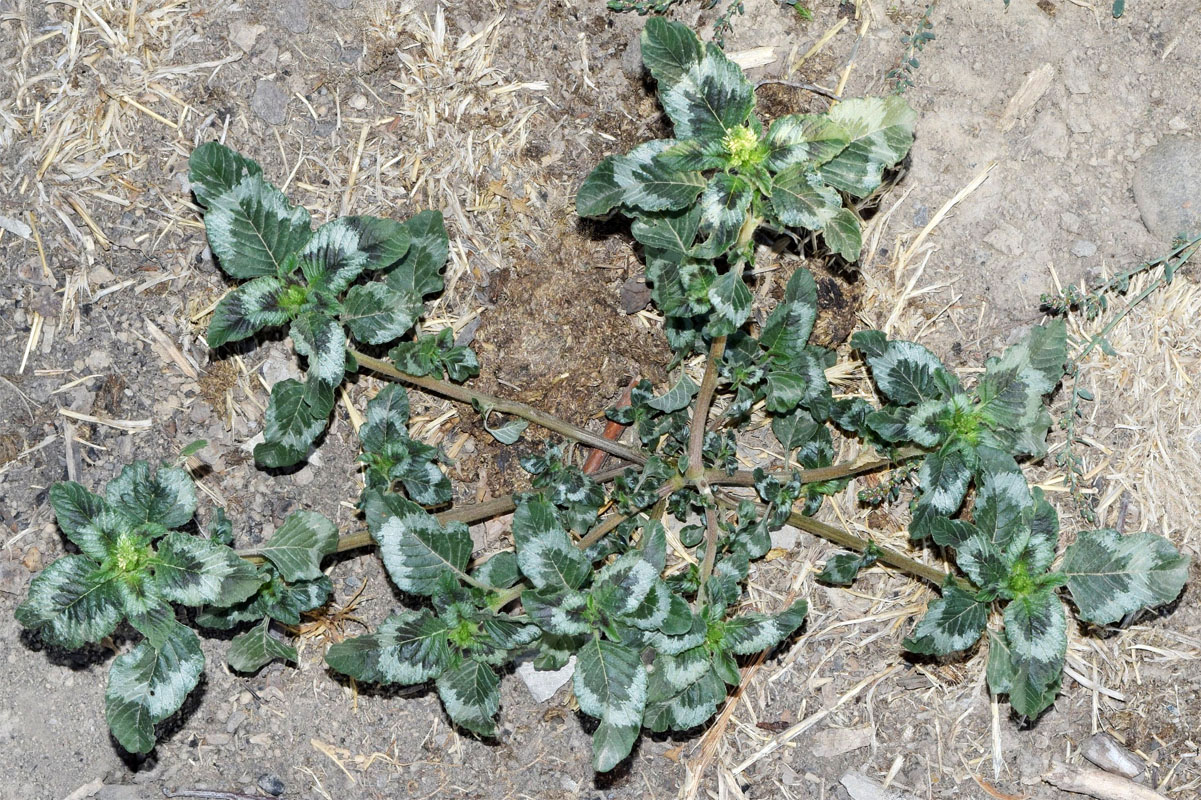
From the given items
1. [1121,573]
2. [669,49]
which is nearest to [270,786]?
[669,49]

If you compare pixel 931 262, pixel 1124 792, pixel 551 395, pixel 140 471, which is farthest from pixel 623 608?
pixel 1124 792

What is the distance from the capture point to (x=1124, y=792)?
144 inches

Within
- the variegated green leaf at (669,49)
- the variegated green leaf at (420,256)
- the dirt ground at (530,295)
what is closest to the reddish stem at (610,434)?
the dirt ground at (530,295)

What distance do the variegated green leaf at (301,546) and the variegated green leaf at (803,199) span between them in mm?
1692

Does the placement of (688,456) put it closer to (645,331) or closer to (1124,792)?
(645,331)

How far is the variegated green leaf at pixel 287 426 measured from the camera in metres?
3.33

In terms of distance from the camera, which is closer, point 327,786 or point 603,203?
point 603,203

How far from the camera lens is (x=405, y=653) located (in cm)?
318

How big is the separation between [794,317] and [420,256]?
1244mm

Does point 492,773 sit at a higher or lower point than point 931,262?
lower

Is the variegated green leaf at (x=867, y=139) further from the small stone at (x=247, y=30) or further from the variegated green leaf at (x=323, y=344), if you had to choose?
the small stone at (x=247, y=30)

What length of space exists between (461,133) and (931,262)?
1736mm

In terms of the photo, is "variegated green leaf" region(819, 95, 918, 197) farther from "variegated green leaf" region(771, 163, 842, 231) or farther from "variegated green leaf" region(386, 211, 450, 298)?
"variegated green leaf" region(386, 211, 450, 298)

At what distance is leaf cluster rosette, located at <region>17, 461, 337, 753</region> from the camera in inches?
117
